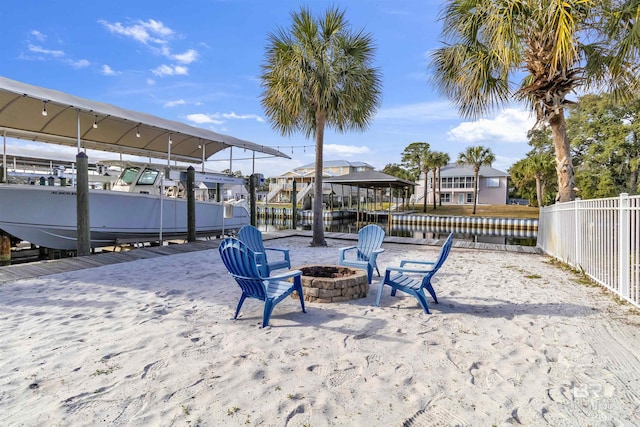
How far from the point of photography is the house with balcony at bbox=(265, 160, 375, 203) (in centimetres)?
3895

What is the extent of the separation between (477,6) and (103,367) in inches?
390

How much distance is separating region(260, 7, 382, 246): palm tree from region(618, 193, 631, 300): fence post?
678 cm

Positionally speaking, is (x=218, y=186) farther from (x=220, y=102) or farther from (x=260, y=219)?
(x=260, y=219)

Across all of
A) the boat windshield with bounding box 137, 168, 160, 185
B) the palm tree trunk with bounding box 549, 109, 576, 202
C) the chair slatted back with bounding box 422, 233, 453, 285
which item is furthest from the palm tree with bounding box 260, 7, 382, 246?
the chair slatted back with bounding box 422, 233, 453, 285

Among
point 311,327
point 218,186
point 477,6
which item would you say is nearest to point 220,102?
point 218,186

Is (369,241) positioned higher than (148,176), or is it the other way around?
(148,176)

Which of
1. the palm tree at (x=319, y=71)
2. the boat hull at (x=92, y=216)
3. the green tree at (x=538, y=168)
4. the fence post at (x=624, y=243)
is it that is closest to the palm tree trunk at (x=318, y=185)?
the palm tree at (x=319, y=71)

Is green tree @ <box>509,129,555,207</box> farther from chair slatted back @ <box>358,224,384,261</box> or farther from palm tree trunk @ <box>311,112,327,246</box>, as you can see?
chair slatted back @ <box>358,224,384,261</box>

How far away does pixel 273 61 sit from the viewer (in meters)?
9.90

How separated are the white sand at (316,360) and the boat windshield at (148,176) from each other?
6650mm

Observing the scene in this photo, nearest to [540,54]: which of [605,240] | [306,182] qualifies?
[605,240]

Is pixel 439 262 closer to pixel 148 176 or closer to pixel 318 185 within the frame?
pixel 318 185

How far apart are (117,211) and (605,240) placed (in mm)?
11162

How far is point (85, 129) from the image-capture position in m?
10.3
